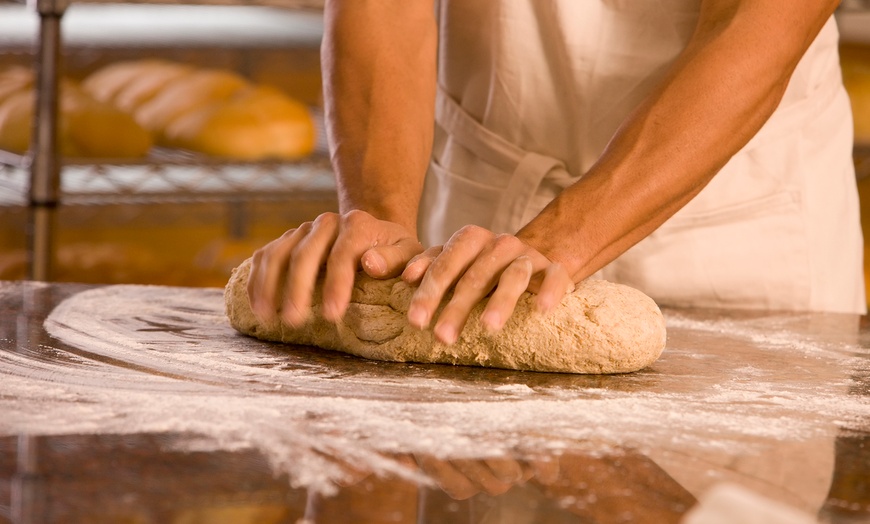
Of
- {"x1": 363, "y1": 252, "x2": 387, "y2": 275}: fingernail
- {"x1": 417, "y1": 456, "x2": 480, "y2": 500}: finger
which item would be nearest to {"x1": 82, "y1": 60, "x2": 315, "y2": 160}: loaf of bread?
{"x1": 363, "y1": 252, "x2": 387, "y2": 275}: fingernail

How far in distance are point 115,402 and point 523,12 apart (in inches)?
27.7

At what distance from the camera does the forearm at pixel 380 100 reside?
3.40 feet

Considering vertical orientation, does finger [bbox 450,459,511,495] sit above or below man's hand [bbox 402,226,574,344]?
below

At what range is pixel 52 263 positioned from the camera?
6.00ft

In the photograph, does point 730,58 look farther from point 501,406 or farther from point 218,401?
point 218,401

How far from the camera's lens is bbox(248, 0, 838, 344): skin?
0.79 meters

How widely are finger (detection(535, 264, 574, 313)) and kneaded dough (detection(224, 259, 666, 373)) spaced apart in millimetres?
29

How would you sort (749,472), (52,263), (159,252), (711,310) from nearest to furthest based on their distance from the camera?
(749,472), (711,310), (52,263), (159,252)

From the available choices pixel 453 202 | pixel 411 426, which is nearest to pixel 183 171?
pixel 453 202

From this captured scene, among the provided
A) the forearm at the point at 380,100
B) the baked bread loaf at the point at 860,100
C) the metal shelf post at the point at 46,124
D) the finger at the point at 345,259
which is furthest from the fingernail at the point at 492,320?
the baked bread loaf at the point at 860,100

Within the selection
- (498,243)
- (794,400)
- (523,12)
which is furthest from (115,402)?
(523,12)

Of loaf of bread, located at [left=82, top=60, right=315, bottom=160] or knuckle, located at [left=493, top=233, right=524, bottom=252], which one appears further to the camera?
loaf of bread, located at [left=82, top=60, right=315, bottom=160]

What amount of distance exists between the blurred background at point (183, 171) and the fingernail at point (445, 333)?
3.96 feet

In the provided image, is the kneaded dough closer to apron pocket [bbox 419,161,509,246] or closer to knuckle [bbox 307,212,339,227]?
knuckle [bbox 307,212,339,227]
